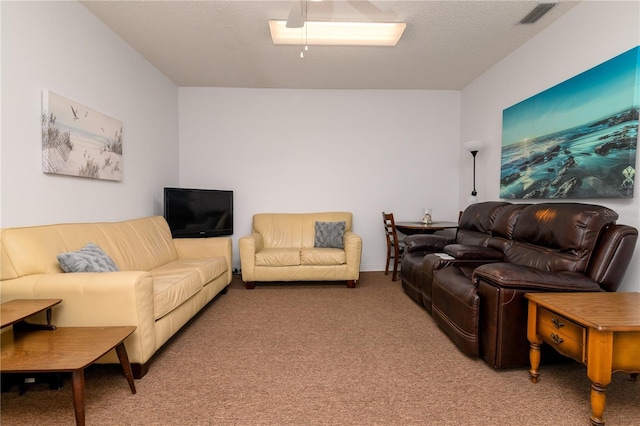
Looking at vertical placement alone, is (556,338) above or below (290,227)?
below

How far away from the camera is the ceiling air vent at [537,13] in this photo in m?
2.85

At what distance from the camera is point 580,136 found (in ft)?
9.14

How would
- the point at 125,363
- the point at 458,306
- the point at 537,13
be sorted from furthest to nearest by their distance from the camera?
the point at 537,13
the point at 458,306
the point at 125,363

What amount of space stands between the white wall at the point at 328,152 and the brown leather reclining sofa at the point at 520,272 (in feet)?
7.54

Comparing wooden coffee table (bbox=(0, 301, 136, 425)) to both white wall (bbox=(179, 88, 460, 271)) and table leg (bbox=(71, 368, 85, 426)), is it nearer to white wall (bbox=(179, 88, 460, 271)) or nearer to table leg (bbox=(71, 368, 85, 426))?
table leg (bbox=(71, 368, 85, 426))

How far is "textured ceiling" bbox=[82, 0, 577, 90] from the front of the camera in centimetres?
291

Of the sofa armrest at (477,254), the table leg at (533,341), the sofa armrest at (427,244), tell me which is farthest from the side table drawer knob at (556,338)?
the sofa armrest at (427,244)

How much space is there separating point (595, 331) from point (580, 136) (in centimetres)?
199

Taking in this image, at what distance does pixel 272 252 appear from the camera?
427cm

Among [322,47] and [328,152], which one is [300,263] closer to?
[328,152]

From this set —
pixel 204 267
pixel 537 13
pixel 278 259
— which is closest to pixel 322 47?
pixel 537 13

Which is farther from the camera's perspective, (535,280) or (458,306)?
(458,306)

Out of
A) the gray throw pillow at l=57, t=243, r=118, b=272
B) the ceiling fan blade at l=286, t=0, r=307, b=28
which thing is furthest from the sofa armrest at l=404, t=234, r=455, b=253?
the gray throw pillow at l=57, t=243, r=118, b=272

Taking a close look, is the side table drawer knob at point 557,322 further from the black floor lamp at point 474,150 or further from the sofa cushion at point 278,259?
the black floor lamp at point 474,150
